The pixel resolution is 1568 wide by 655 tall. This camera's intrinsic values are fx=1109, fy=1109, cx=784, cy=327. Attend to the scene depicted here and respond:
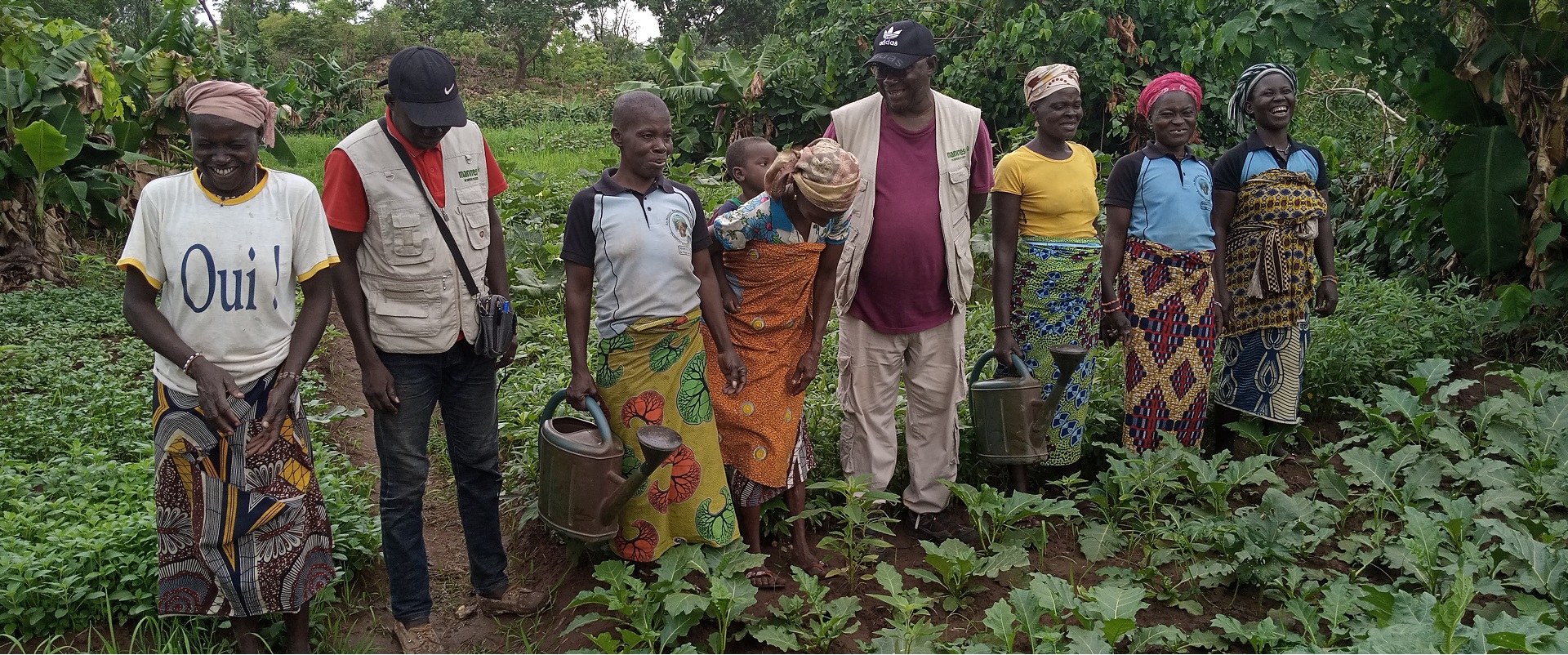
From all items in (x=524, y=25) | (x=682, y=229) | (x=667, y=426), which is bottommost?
(x=667, y=426)

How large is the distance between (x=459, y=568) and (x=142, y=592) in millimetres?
1003

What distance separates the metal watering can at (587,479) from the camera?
124 inches

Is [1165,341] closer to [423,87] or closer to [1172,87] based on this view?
[1172,87]

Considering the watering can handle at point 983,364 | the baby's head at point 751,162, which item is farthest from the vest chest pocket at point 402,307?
the watering can handle at point 983,364

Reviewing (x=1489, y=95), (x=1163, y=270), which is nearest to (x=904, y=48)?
(x=1163, y=270)

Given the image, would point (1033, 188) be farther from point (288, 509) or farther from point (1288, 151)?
point (288, 509)

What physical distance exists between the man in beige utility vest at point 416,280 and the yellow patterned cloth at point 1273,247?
2.87 meters

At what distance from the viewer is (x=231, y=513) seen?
9.60 feet

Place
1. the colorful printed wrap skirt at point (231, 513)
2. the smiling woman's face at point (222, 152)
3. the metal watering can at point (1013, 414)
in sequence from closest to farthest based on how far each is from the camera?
the smiling woman's face at point (222, 152) → the colorful printed wrap skirt at point (231, 513) → the metal watering can at point (1013, 414)

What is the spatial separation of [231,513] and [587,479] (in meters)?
0.93

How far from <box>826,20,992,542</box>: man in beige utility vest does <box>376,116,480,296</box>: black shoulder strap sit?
4.19ft

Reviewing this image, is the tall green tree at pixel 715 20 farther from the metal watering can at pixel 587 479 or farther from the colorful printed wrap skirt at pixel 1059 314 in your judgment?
the metal watering can at pixel 587 479

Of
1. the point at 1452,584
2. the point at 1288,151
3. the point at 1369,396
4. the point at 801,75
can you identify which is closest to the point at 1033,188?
the point at 1288,151

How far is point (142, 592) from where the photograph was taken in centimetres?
330
